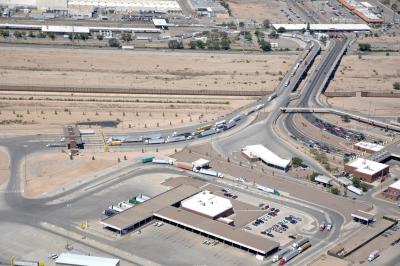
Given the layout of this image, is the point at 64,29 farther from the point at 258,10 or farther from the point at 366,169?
the point at 366,169

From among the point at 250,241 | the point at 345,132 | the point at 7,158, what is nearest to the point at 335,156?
the point at 345,132

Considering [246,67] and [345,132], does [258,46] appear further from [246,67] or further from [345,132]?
[345,132]

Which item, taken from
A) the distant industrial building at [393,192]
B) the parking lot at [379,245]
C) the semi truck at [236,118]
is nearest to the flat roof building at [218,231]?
the parking lot at [379,245]

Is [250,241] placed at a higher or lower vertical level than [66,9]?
lower

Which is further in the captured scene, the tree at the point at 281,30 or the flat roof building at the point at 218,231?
the tree at the point at 281,30

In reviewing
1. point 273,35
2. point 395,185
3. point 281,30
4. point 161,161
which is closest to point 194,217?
point 161,161

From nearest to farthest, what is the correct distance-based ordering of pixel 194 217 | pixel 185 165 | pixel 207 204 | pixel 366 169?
pixel 194 217 → pixel 207 204 → pixel 366 169 → pixel 185 165

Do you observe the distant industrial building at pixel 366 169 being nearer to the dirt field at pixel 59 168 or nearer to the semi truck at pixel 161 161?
the semi truck at pixel 161 161
